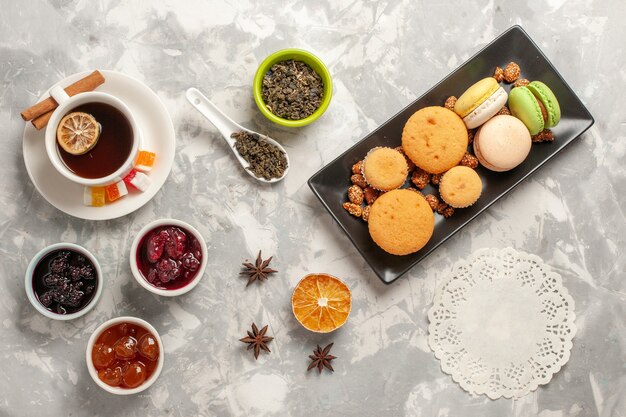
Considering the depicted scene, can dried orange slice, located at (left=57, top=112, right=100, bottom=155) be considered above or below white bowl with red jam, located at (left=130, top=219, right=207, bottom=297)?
above

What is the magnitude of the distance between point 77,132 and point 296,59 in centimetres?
71

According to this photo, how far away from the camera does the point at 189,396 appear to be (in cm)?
192

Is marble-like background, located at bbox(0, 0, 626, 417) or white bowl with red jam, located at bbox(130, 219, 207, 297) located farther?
marble-like background, located at bbox(0, 0, 626, 417)

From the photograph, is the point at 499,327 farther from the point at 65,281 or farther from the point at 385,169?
the point at 65,281

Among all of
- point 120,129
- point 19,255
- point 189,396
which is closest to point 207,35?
point 120,129

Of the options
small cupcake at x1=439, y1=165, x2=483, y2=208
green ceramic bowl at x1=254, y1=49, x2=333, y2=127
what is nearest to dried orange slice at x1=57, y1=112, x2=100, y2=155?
green ceramic bowl at x1=254, y1=49, x2=333, y2=127

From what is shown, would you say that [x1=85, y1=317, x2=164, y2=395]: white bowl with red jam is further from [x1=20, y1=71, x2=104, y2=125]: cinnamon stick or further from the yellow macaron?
the yellow macaron

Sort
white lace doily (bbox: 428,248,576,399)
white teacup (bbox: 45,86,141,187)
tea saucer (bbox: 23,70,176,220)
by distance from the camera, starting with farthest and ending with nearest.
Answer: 1. white lace doily (bbox: 428,248,576,399)
2. tea saucer (bbox: 23,70,176,220)
3. white teacup (bbox: 45,86,141,187)

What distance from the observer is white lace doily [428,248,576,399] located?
6.40 ft

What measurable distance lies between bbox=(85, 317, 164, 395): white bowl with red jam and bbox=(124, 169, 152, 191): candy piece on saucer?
0.40 meters

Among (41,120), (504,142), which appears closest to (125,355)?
(41,120)

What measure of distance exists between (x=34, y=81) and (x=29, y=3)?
0.25 meters

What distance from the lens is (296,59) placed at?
1869 millimetres

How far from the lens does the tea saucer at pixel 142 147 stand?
1690 mm
